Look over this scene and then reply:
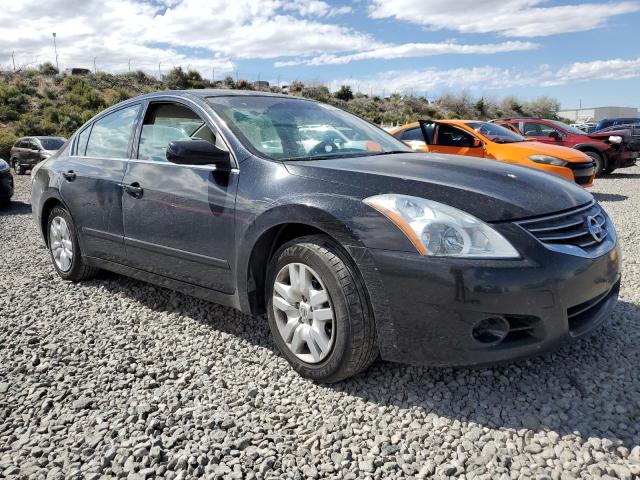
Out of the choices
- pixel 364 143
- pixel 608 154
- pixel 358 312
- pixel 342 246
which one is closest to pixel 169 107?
pixel 364 143

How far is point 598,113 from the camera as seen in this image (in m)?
67.3

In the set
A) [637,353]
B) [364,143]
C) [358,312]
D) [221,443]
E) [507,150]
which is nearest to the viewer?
[221,443]

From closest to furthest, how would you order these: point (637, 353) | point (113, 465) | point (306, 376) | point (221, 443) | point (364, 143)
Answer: point (113, 465) → point (221, 443) → point (306, 376) → point (637, 353) → point (364, 143)

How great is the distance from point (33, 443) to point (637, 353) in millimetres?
3162

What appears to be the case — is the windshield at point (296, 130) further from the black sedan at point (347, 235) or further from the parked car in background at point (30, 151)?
the parked car in background at point (30, 151)

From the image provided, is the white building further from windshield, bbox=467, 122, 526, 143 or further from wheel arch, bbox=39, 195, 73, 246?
wheel arch, bbox=39, 195, 73, 246

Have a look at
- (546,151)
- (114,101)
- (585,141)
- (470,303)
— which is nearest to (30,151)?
(546,151)

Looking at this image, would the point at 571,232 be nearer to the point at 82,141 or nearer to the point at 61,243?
the point at 82,141

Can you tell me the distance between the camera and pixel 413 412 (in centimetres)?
253

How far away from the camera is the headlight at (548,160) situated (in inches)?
348

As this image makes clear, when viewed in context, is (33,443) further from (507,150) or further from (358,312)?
(507,150)

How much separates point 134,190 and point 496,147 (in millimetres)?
7111

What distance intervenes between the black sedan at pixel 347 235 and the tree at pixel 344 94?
45.9 m

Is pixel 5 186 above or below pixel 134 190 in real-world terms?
below
